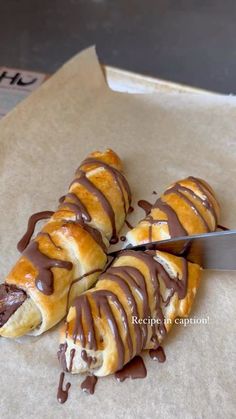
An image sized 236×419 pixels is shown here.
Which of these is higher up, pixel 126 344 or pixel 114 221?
pixel 114 221

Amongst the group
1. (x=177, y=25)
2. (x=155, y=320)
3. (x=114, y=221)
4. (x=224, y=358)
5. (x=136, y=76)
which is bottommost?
(x=224, y=358)

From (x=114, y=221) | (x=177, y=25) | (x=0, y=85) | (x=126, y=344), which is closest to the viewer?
(x=126, y=344)

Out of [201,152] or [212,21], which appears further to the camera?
[212,21]

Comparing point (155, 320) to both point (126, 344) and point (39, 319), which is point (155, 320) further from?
point (39, 319)

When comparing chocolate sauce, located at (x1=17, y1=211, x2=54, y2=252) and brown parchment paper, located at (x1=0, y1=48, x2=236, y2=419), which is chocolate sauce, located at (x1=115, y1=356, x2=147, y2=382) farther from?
chocolate sauce, located at (x1=17, y1=211, x2=54, y2=252)

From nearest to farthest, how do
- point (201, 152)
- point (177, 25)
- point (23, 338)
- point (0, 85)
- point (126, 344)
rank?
point (126, 344)
point (23, 338)
point (201, 152)
point (0, 85)
point (177, 25)

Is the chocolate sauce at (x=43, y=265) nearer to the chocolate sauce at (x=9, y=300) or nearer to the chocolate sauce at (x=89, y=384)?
the chocolate sauce at (x=9, y=300)

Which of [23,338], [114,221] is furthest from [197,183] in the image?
[23,338]
